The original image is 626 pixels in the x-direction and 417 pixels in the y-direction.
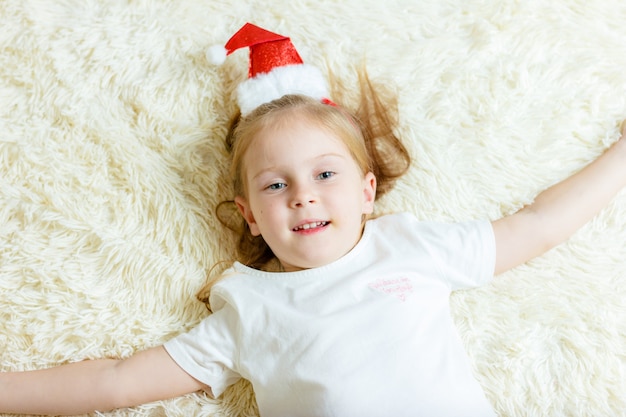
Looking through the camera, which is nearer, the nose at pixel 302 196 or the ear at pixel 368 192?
the nose at pixel 302 196

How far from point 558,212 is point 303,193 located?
525 mm

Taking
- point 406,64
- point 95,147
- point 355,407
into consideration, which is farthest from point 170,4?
point 355,407

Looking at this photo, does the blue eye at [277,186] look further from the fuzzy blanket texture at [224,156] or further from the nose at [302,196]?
the fuzzy blanket texture at [224,156]

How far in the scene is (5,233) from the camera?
4.09 feet

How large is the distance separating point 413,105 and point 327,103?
0.70 feet

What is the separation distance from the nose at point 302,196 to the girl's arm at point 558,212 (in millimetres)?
386

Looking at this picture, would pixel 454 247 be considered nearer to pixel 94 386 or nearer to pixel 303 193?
pixel 303 193

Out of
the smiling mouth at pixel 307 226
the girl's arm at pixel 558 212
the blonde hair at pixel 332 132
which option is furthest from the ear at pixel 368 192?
the girl's arm at pixel 558 212

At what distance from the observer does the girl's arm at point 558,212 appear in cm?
122

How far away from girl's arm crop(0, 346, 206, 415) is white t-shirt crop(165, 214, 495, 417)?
4cm

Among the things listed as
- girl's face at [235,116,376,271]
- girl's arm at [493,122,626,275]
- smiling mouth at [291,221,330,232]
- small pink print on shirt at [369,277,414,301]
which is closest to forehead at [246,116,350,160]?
girl's face at [235,116,376,271]

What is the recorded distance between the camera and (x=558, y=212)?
4.06 ft

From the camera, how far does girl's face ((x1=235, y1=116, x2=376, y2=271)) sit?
112 centimetres

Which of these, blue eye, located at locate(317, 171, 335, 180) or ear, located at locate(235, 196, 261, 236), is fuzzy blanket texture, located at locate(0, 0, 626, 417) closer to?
ear, located at locate(235, 196, 261, 236)
